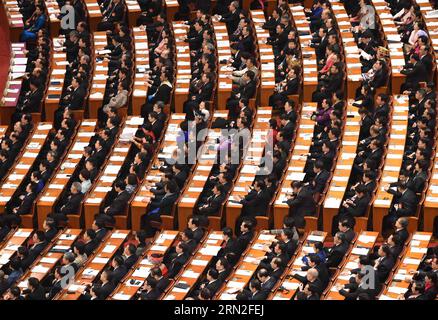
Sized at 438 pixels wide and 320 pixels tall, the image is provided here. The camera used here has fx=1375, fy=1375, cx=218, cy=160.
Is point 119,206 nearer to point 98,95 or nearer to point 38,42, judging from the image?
point 98,95

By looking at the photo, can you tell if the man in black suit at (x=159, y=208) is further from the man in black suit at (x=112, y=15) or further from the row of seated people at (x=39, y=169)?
the man in black suit at (x=112, y=15)

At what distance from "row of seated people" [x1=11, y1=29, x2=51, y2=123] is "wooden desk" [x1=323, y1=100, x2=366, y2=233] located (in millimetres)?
5697

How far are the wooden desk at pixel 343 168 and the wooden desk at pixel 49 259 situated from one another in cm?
398

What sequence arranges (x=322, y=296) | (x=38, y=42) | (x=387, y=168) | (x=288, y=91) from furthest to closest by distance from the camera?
(x=38, y=42) < (x=288, y=91) < (x=387, y=168) < (x=322, y=296)

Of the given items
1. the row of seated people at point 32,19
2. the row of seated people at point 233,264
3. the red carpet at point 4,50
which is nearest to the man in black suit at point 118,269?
the row of seated people at point 233,264

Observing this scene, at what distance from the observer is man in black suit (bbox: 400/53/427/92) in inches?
942

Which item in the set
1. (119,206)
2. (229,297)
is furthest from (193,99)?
(229,297)

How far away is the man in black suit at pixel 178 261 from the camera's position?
19.8 metres

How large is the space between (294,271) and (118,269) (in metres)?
2.54

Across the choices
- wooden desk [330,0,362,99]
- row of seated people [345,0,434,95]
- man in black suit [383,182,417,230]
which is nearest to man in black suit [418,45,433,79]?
row of seated people [345,0,434,95]

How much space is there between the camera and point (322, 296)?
18.7m

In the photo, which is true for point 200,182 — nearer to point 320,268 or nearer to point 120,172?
point 120,172

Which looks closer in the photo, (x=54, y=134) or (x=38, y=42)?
(x=54, y=134)

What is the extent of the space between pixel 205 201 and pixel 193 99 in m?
3.01
